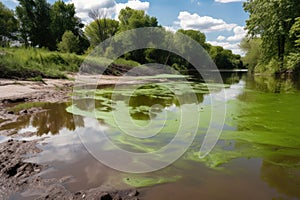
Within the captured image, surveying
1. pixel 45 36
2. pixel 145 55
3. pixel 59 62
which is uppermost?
pixel 45 36

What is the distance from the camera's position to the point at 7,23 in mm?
32969

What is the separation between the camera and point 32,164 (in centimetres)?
293

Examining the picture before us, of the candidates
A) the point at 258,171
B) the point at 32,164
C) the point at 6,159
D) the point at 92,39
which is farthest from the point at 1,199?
the point at 92,39

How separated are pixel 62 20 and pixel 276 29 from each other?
113ft

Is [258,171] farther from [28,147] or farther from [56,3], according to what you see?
[56,3]

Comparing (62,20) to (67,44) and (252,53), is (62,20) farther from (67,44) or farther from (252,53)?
(252,53)

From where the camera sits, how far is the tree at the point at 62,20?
3736 centimetres

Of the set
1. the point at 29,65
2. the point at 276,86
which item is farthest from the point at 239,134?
the point at 29,65

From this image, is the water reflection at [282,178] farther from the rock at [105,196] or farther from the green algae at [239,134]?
the rock at [105,196]

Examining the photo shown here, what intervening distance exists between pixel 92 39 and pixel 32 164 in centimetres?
4272

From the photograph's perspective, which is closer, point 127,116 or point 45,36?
point 127,116

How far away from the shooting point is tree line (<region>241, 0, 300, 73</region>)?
16750 millimetres

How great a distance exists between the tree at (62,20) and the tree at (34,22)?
3.23ft

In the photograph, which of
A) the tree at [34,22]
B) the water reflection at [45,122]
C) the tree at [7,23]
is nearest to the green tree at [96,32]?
the tree at [34,22]
